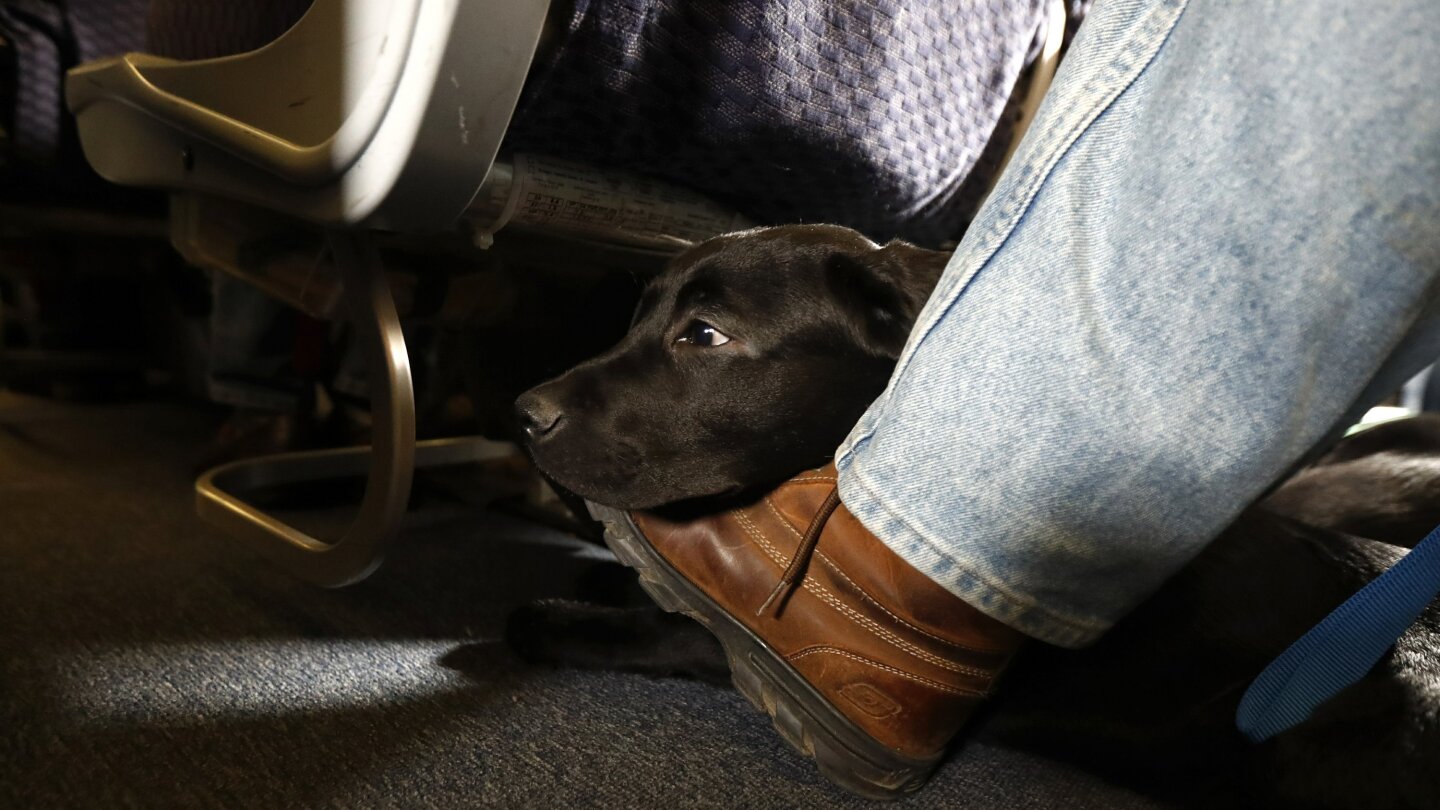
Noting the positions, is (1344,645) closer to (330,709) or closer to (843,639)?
(843,639)

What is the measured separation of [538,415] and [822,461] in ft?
0.91

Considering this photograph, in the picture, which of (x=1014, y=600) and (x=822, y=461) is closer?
(x=1014, y=600)

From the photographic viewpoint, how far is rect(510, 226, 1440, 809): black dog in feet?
2.29

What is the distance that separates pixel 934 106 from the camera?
3.00ft

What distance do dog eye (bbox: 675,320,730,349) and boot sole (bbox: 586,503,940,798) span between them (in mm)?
214

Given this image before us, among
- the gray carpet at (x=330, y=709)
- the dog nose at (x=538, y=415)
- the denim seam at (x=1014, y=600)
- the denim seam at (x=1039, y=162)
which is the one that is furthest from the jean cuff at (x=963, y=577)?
the dog nose at (x=538, y=415)

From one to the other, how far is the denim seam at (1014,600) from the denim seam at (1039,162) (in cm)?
10

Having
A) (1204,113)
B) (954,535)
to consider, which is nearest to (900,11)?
(1204,113)

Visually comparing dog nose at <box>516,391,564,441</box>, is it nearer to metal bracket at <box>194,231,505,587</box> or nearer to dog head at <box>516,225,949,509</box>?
dog head at <box>516,225,949,509</box>

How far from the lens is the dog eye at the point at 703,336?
2.65 feet

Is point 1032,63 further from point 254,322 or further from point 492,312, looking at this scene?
point 254,322

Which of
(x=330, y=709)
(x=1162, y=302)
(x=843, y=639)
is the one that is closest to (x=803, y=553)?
(x=843, y=639)

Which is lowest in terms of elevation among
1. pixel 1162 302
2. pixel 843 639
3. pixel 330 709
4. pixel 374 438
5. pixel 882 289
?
pixel 330 709

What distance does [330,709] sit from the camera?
0.70m
